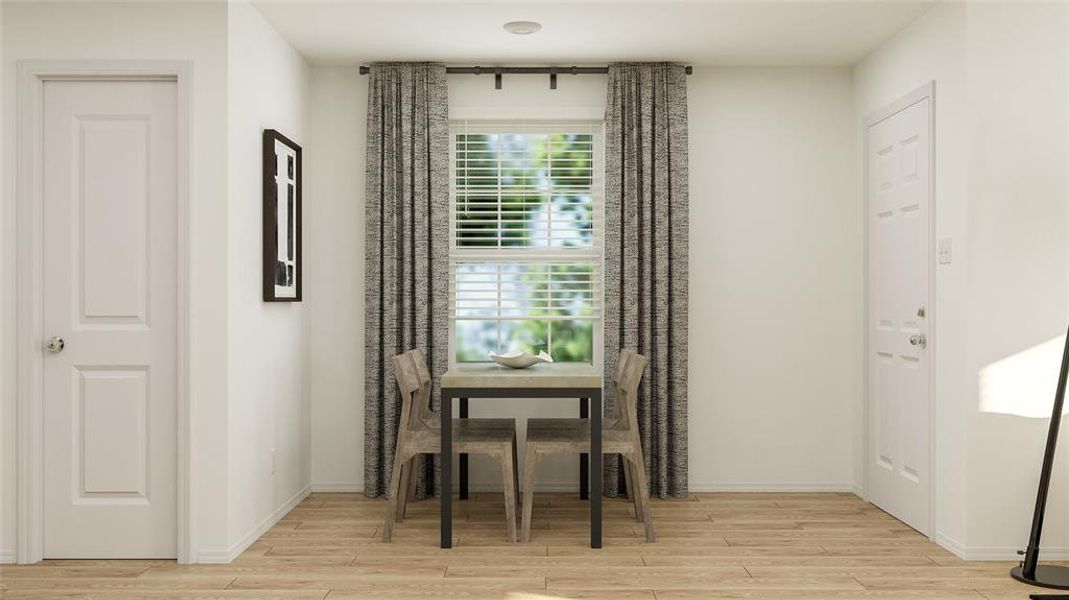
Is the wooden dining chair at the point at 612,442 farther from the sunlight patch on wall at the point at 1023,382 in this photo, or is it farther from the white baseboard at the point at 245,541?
the sunlight patch on wall at the point at 1023,382

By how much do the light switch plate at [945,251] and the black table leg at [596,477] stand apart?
1647 millimetres

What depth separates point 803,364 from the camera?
4.92m

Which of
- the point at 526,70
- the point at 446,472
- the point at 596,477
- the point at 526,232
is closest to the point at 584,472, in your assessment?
the point at 596,477

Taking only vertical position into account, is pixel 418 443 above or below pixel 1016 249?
below

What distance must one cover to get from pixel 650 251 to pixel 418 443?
173 centimetres

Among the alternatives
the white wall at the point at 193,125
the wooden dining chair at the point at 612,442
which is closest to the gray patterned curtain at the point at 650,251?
the wooden dining chair at the point at 612,442

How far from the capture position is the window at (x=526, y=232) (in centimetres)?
491

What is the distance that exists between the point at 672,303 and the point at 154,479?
2784 mm

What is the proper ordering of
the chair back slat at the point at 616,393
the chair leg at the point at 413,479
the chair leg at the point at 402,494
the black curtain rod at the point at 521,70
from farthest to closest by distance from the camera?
the black curtain rod at the point at 521,70
the chair leg at the point at 413,479
the chair back slat at the point at 616,393
the chair leg at the point at 402,494

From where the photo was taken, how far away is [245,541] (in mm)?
3777

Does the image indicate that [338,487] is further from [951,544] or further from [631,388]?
[951,544]

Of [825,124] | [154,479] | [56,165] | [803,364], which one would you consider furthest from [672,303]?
[56,165]

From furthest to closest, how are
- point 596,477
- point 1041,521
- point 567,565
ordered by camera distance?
point 596,477 < point 567,565 < point 1041,521

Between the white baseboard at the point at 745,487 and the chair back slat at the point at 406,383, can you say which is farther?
the white baseboard at the point at 745,487
